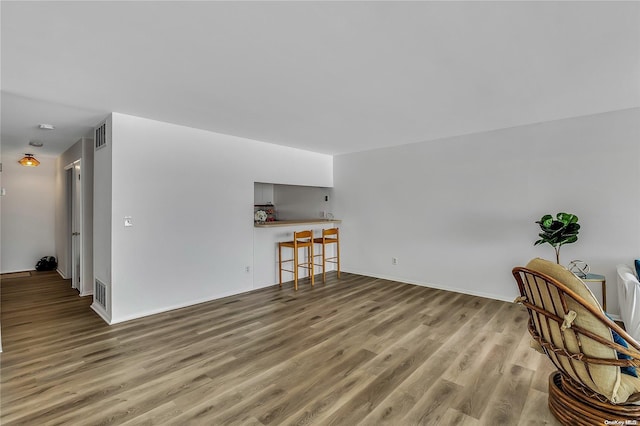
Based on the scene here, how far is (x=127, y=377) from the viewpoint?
7.97 ft

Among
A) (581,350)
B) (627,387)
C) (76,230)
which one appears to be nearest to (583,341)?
(581,350)

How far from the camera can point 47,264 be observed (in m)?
6.49

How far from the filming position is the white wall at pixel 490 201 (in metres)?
3.62

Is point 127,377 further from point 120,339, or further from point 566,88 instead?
Result: point 566,88

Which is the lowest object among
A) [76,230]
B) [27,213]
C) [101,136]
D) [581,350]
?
[581,350]

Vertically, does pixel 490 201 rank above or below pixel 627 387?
above

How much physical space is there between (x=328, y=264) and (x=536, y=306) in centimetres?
473

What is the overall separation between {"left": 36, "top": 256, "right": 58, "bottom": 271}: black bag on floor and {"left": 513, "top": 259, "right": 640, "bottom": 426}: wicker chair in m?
8.41

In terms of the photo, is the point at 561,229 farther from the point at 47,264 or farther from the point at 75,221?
the point at 47,264

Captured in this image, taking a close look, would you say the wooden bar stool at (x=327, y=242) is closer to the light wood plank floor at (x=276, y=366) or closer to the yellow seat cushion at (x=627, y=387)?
the light wood plank floor at (x=276, y=366)

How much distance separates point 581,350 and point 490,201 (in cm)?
310

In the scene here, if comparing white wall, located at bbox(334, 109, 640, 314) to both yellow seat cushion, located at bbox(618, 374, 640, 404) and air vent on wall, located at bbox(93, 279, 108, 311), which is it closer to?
yellow seat cushion, located at bbox(618, 374, 640, 404)

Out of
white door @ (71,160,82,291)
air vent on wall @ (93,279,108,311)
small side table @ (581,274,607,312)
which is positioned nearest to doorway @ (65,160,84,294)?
white door @ (71,160,82,291)

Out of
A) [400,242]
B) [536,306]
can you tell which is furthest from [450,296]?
[536,306]
